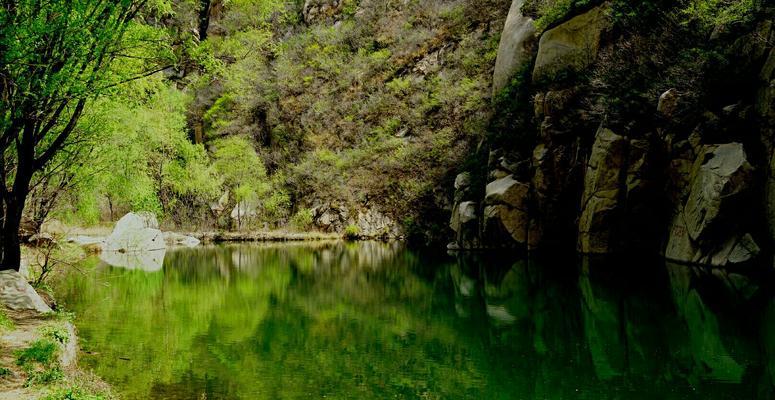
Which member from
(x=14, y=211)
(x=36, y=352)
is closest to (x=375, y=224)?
(x=14, y=211)

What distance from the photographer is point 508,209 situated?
3519cm

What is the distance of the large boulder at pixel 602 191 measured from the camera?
2938 cm

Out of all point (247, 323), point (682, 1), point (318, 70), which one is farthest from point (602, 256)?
point (318, 70)

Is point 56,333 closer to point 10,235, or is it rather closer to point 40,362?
point 40,362

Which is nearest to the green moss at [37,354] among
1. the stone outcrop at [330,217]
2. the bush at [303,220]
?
the stone outcrop at [330,217]

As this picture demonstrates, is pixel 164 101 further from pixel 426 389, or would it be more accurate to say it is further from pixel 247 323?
pixel 426 389

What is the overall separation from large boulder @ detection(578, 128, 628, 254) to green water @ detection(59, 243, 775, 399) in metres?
3.96

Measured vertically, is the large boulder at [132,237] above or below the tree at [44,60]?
below

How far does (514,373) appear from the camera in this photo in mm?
11094

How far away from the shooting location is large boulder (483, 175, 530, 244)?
1375 inches

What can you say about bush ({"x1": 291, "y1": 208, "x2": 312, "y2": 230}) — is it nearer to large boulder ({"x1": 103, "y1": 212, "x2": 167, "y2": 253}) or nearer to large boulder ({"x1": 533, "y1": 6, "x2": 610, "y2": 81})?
large boulder ({"x1": 103, "y1": 212, "x2": 167, "y2": 253})

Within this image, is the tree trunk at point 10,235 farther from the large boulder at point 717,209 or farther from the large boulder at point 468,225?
the large boulder at point 468,225

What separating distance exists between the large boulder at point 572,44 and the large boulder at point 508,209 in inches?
259

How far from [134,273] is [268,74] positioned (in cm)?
4692
